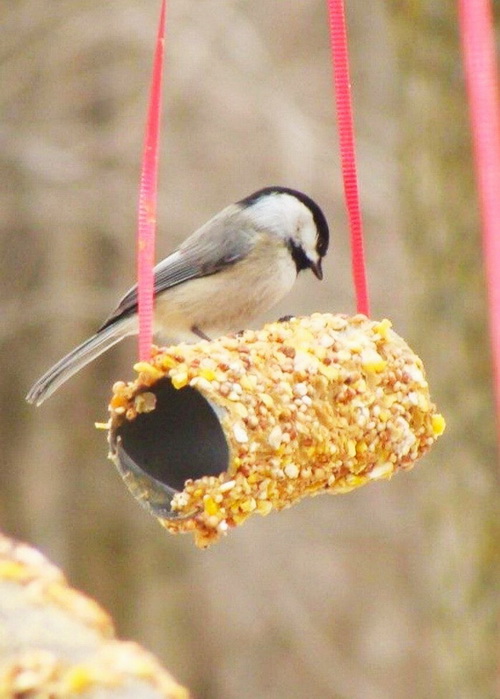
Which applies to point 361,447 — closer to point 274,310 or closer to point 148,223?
point 148,223

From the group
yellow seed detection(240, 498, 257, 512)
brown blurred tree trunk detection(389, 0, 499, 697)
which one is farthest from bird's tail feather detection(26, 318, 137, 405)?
brown blurred tree trunk detection(389, 0, 499, 697)

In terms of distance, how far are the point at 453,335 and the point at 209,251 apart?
53.8 inches

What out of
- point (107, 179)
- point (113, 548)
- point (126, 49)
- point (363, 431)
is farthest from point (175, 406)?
point (113, 548)

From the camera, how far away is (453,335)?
4031 millimetres

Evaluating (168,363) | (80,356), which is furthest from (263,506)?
(80,356)

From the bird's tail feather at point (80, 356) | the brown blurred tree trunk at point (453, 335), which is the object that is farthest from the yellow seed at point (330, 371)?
the brown blurred tree trunk at point (453, 335)

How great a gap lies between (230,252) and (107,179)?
9.21ft

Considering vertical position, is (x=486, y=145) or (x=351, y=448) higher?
(x=486, y=145)

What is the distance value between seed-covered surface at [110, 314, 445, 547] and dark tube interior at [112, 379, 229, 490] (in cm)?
7

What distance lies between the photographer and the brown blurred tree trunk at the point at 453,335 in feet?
13.1

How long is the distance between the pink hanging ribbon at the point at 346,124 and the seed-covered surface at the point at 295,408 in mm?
118

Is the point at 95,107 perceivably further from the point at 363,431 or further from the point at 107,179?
the point at 363,431

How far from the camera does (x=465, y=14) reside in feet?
3.58

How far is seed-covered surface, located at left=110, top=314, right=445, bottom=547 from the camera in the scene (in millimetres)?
1937
